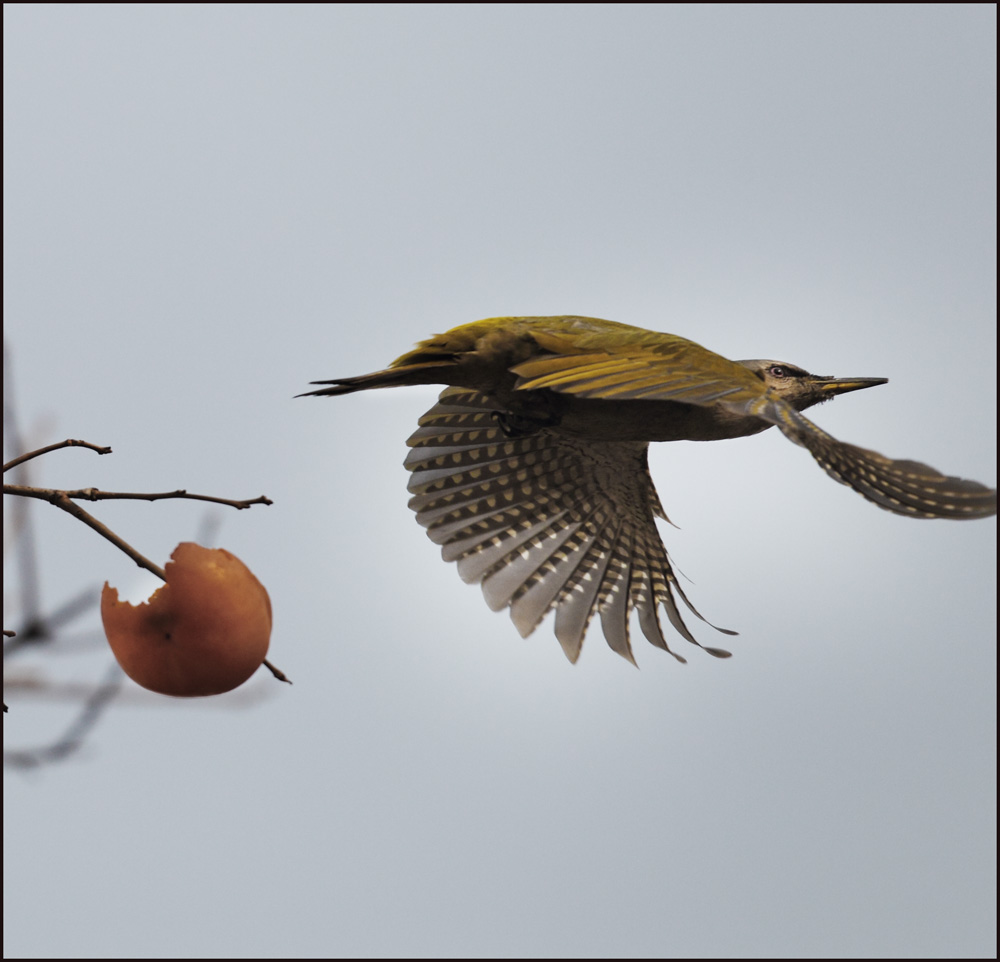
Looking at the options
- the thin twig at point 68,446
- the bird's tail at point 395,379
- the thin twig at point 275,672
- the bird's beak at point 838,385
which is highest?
the bird's beak at point 838,385

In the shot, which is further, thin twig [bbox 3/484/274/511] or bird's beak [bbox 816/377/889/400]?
bird's beak [bbox 816/377/889/400]

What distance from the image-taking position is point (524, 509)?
3.32 meters

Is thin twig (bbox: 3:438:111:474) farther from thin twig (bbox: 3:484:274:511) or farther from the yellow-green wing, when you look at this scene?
the yellow-green wing

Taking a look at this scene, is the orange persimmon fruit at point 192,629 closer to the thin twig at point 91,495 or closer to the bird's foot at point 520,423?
the thin twig at point 91,495

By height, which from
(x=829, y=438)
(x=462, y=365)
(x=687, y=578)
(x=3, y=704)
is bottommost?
(x=3, y=704)

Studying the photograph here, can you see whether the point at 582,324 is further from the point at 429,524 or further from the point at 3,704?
the point at 3,704

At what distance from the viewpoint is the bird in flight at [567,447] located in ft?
7.48

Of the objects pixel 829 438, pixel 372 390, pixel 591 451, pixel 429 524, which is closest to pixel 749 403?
pixel 829 438

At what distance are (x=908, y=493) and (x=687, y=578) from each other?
130 cm

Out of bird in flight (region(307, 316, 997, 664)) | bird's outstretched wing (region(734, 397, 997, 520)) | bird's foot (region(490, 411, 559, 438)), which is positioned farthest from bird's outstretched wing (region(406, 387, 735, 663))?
bird's outstretched wing (region(734, 397, 997, 520))

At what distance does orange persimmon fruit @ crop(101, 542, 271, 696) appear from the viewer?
1670 millimetres

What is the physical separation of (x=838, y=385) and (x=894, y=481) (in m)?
0.77

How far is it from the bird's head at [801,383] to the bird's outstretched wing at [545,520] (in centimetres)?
58

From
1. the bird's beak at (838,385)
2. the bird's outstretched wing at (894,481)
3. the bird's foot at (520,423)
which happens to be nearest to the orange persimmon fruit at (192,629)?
the bird's outstretched wing at (894,481)
